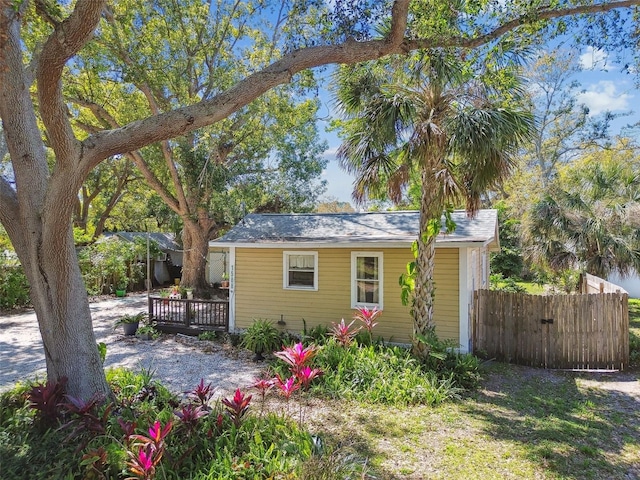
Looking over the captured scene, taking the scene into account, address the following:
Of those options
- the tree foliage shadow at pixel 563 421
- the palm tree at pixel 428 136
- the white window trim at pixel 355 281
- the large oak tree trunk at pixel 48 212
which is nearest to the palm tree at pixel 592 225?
the tree foliage shadow at pixel 563 421

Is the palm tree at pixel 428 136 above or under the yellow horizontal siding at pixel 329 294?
above

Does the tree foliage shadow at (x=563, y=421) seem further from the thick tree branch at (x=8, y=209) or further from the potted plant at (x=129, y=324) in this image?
the potted plant at (x=129, y=324)

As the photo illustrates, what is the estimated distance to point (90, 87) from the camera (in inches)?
505

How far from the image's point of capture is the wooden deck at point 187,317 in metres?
10.9

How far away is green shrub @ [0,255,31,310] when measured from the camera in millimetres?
14273

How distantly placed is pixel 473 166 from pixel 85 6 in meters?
5.95

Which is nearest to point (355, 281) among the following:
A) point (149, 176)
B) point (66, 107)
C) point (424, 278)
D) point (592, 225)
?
point (424, 278)

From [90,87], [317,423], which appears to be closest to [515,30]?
[317,423]

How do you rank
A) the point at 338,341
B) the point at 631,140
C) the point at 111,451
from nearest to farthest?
the point at 111,451 < the point at 338,341 < the point at 631,140

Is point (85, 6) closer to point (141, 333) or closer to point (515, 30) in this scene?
point (515, 30)

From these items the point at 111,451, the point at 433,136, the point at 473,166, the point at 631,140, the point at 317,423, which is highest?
the point at 631,140

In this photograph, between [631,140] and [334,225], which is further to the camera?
[631,140]

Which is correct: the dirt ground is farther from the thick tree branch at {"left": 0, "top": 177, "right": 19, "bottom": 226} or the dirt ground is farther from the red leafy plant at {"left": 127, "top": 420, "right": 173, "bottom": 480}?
the thick tree branch at {"left": 0, "top": 177, "right": 19, "bottom": 226}

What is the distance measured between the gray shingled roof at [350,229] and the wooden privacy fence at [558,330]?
167cm
